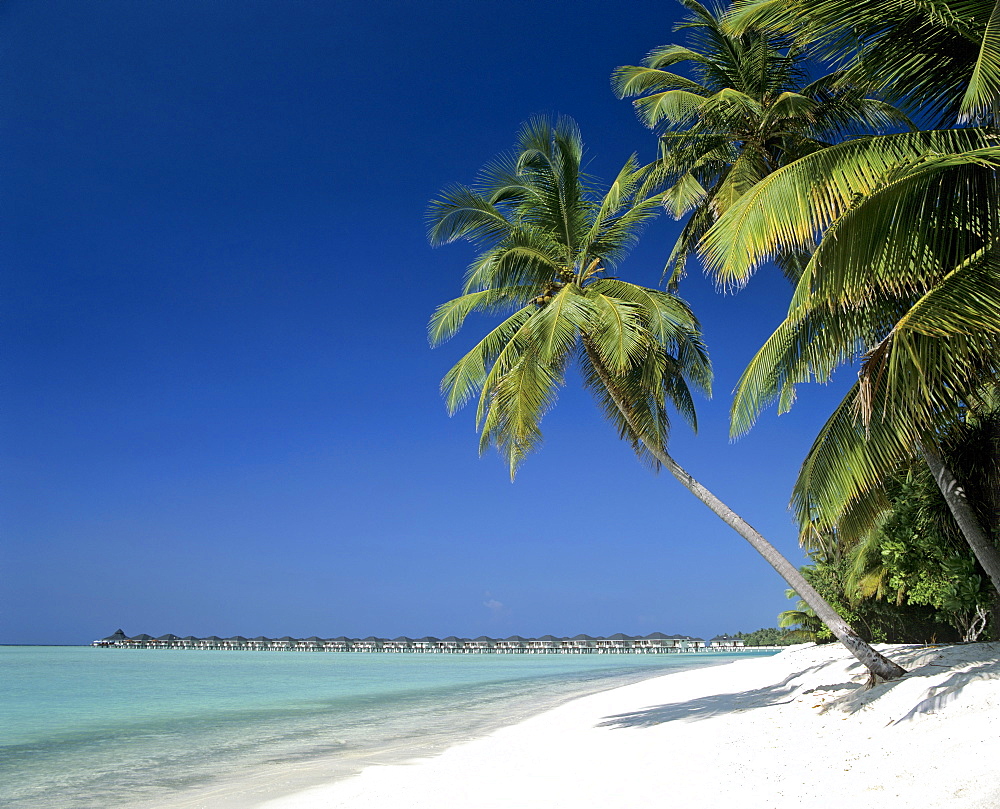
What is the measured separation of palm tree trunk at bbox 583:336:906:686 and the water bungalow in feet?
238

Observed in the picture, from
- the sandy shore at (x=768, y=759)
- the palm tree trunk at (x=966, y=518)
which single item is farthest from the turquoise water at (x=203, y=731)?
the palm tree trunk at (x=966, y=518)

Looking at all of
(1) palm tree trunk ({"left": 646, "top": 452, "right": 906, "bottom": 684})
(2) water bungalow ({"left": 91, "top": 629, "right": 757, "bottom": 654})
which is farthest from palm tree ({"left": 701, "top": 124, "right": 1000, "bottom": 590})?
(2) water bungalow ({"left": 91, "top": 629, "right": 757, "bottom": 654})

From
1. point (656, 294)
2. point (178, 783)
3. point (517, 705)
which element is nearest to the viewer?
point (178, 783)

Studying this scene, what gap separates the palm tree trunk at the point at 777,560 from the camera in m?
7.60

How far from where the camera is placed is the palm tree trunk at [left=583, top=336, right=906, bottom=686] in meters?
7.60

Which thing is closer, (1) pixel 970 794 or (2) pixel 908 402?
(1) pixel 970 794

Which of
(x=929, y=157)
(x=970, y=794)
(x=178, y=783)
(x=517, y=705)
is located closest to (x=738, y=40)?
(x=929, y=157)

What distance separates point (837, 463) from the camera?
653cm

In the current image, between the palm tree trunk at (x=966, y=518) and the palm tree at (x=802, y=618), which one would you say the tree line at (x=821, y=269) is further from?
the palm tree at (x=802, y=618)

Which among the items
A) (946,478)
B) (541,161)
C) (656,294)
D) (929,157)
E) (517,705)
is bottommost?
(517,705)

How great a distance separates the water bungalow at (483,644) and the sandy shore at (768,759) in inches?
2863

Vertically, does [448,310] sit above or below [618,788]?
above

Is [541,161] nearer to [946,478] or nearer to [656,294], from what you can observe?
[656,294]

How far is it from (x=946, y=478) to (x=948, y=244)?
3.38m
